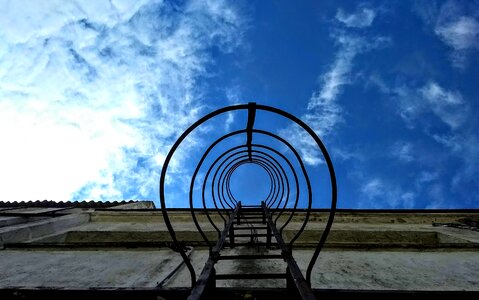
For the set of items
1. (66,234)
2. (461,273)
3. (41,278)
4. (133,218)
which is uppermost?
(133,218)

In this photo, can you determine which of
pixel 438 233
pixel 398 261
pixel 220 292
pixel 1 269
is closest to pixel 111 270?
pixel 1 269

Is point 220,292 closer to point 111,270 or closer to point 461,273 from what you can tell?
point 111,270

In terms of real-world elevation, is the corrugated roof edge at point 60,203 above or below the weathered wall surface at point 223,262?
above

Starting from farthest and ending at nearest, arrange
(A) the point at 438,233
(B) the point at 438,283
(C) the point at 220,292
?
(A) the point at 438,233 → (B) the point at 438,283 → (C) the point at 220,292

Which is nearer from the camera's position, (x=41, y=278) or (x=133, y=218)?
(x=41, y=278)

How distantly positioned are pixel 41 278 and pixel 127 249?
42.8 inches

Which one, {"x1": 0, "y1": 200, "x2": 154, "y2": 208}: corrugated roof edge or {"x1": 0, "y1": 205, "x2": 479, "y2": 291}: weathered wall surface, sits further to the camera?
{"x1": 0, "y1": 200, "x2": 154, "y2": 208}: corrugated roof edge

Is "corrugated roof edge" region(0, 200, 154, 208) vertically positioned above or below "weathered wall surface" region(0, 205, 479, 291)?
above

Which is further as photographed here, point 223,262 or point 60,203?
point 60,203

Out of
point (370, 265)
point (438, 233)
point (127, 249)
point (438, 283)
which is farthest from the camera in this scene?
point (438, 233)

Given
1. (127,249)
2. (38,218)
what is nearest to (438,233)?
(127,249)

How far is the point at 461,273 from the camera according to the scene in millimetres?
3375

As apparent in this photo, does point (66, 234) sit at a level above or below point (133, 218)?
below

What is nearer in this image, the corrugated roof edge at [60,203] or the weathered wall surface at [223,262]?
the weathered wall surface at [223,262]
